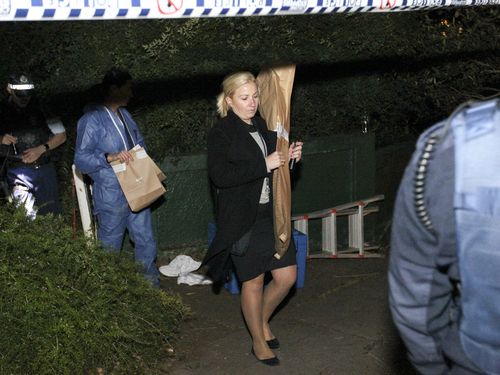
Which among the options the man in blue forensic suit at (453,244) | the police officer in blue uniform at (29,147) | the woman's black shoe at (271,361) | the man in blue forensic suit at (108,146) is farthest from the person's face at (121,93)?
the man in blue forensic suit at (453,244)

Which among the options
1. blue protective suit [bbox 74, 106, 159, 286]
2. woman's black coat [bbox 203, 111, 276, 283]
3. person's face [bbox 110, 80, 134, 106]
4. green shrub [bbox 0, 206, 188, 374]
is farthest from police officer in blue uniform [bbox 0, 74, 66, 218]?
woman's black coat [bbox 203, 111, 276, 283]

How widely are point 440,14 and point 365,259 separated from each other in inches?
129

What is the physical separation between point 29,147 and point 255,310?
2.58 meters

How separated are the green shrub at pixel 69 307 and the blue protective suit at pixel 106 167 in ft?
3.70

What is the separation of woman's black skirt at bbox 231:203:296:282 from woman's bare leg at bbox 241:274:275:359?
63 mm

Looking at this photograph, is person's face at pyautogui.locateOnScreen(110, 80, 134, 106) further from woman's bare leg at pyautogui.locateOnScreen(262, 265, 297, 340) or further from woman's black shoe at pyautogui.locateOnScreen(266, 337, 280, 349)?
woman's black shoe at pyautogui.locateOnScreen(266, 337, 280, 349)

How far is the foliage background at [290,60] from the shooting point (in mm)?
7711

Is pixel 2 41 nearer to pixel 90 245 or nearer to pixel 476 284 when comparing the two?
pixel 90 245

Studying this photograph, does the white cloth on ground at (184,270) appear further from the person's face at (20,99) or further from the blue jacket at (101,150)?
the person's face at (20,99)

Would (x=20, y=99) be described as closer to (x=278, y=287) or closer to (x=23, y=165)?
(x=23, y=165)

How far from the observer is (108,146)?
21.3 feet

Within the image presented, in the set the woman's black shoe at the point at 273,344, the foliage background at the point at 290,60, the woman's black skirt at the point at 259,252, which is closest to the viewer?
the woman's black skirt at the point at 259,252

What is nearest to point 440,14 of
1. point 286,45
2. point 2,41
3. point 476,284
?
point 286,45

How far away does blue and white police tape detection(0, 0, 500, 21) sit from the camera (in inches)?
149
